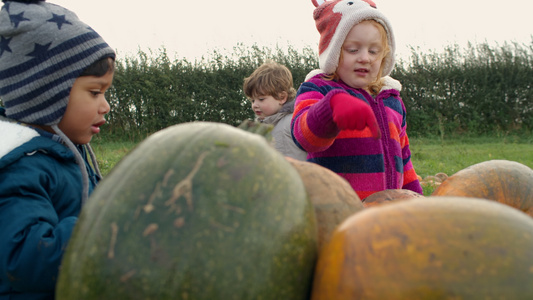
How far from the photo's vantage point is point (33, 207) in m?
1.52

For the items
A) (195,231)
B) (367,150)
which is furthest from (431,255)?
(367,150)

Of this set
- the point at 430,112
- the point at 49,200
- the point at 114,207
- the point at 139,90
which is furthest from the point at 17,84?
the point at 430,112

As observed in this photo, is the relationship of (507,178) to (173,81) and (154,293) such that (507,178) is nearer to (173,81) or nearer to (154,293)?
(154,293)

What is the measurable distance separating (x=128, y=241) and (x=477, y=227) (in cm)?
65

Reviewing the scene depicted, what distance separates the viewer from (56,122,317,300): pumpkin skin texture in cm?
77

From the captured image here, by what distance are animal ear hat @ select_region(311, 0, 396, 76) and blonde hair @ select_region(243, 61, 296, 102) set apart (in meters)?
2.62

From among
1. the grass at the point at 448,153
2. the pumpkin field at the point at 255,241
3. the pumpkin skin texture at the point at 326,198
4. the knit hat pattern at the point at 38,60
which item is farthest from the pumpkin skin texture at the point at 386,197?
the grass at the point at 448,153

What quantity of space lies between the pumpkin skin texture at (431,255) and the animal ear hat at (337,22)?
6.71 ft

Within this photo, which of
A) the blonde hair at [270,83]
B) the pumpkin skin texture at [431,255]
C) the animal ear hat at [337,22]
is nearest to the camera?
the pumpkin skin texture at [431,255]

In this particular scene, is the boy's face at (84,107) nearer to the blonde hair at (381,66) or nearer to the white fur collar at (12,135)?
the white fur collar at (12,135)

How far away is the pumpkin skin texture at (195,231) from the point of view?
0.77 meters

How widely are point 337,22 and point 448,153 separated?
10192mm

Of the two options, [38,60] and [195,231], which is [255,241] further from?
[38,60]

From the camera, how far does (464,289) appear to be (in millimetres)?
709
